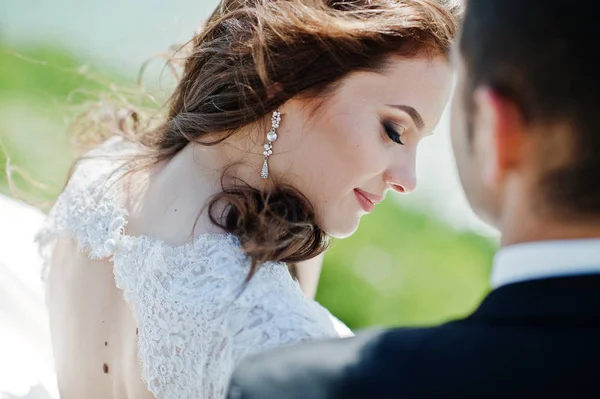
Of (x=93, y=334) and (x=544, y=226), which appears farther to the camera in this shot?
(x=93, y=334)

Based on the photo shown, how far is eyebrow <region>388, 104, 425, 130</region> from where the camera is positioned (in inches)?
76.0

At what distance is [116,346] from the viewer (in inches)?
77.5

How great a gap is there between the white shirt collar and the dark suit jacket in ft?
0.04

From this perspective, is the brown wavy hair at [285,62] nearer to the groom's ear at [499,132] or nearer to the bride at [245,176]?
the bride at [245,176]

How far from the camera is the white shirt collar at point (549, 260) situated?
1.12 m

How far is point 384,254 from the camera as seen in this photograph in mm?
4578

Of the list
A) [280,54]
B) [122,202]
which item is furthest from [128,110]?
[280,54]

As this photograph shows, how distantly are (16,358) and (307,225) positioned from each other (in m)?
0.98

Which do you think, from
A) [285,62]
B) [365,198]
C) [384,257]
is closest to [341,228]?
[365,198]

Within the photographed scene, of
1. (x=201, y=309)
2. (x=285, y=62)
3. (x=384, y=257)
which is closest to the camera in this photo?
(x=201, y=309)

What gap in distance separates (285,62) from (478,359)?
0.97m

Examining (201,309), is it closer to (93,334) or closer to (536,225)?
(93,334)

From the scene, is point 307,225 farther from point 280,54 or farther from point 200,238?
point 280,54

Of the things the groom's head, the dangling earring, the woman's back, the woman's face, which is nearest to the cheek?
the woman's face
